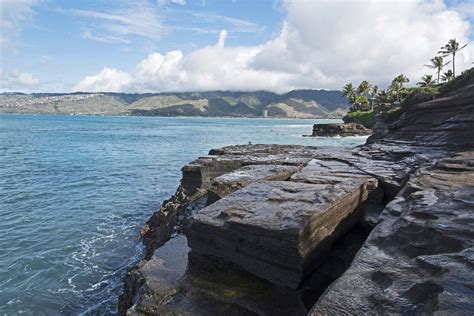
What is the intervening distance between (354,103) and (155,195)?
371 feet

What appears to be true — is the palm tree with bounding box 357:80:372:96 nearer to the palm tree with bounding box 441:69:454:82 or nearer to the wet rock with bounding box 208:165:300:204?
the palm tree with bounding box 441:69:454:82

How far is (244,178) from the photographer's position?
12.3 m

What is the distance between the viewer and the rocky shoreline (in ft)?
15.1

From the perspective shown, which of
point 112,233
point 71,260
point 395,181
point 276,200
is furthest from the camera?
point 112,233

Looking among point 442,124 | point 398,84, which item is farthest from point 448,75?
point 442,124

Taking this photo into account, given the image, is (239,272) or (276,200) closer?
(239,272)

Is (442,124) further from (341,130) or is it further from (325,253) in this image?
(341,130)

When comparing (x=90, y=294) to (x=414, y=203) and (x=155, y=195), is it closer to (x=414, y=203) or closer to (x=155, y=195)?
(x=414, y=203)

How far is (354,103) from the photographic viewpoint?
126500 millimetres

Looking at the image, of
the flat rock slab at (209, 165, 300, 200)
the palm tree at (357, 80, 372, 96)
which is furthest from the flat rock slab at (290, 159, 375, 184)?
the palm tree at (357, 80, 372, 96)

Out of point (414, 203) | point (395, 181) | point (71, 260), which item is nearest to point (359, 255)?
point (414, 203)

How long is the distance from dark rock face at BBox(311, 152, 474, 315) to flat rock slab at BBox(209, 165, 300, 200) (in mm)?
5081

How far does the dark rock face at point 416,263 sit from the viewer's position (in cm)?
421

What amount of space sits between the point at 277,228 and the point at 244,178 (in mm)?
5860
